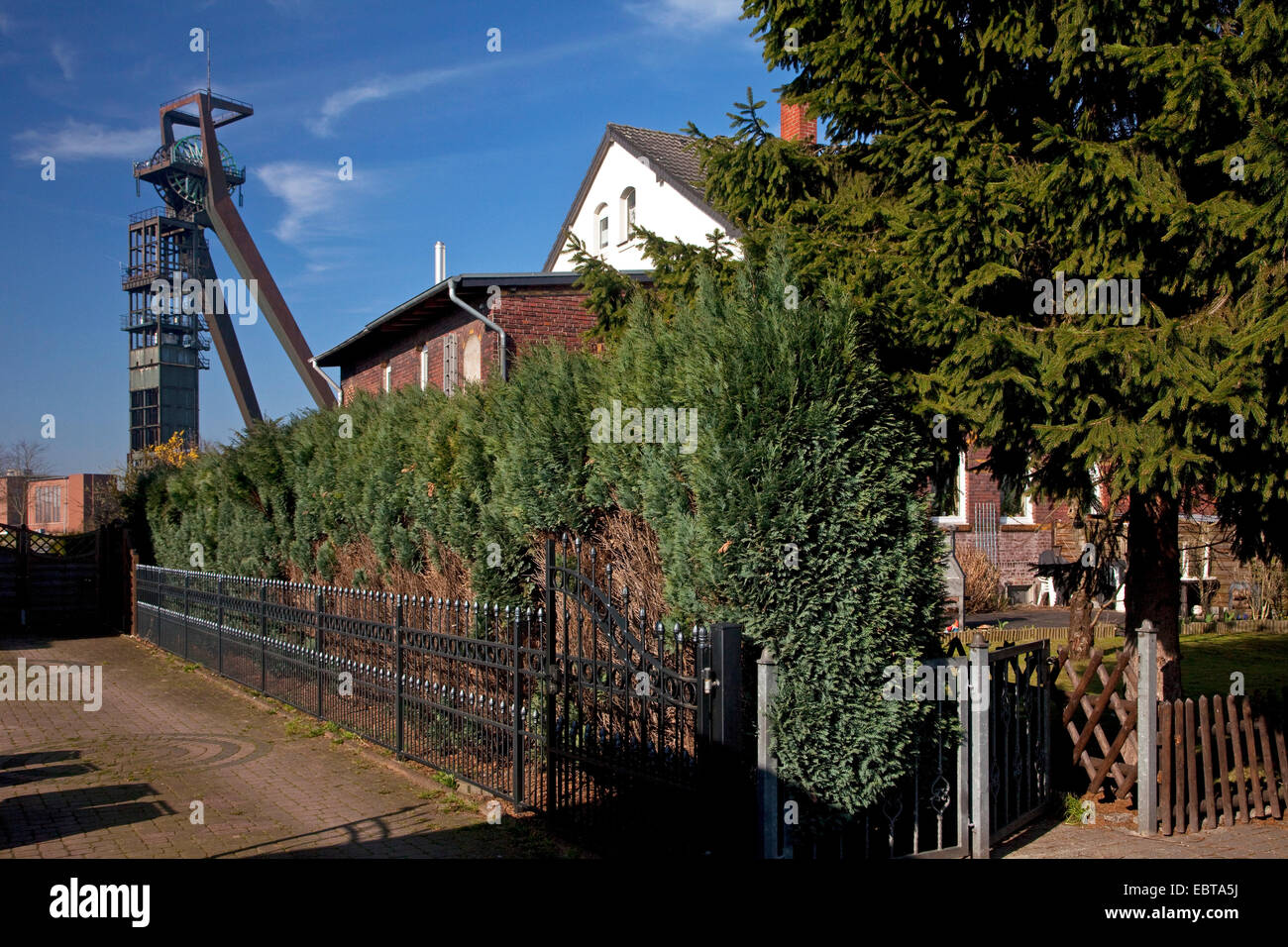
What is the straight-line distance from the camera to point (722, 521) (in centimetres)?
574

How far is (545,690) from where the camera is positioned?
6.66 m

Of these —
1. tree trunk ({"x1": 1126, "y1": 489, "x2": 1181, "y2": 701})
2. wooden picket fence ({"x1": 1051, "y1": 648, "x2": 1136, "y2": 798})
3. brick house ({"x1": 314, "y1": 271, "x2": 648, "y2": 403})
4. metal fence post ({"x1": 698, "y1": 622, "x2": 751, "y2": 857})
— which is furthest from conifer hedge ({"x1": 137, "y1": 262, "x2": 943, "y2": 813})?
brick house ({"x1": 314, "y1": 271, "x2": 648, "y2": 403})

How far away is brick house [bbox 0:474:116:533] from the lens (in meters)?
34.5

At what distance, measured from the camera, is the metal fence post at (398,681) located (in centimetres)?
855

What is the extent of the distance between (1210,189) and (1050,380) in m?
2.04

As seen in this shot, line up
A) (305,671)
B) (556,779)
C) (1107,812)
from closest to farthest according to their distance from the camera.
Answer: (556,779) < (1107,812) < (305,671)

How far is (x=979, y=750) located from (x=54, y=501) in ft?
132

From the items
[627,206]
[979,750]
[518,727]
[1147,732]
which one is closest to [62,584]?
[627,206]

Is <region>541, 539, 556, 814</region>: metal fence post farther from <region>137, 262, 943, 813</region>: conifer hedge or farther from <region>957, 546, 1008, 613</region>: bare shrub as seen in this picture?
<region>957, 546, 1008, 613</region>: bare shrub

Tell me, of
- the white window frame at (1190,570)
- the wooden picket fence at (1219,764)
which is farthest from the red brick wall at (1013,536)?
the wooden picket fence at (1219,764)

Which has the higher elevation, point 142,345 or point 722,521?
point 142,345

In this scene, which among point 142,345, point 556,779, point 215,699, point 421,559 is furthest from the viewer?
point 142,345

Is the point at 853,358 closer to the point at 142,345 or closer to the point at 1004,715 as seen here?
the point at 1004,715

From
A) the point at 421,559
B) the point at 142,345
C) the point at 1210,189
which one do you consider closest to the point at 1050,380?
the point at 1210,189
